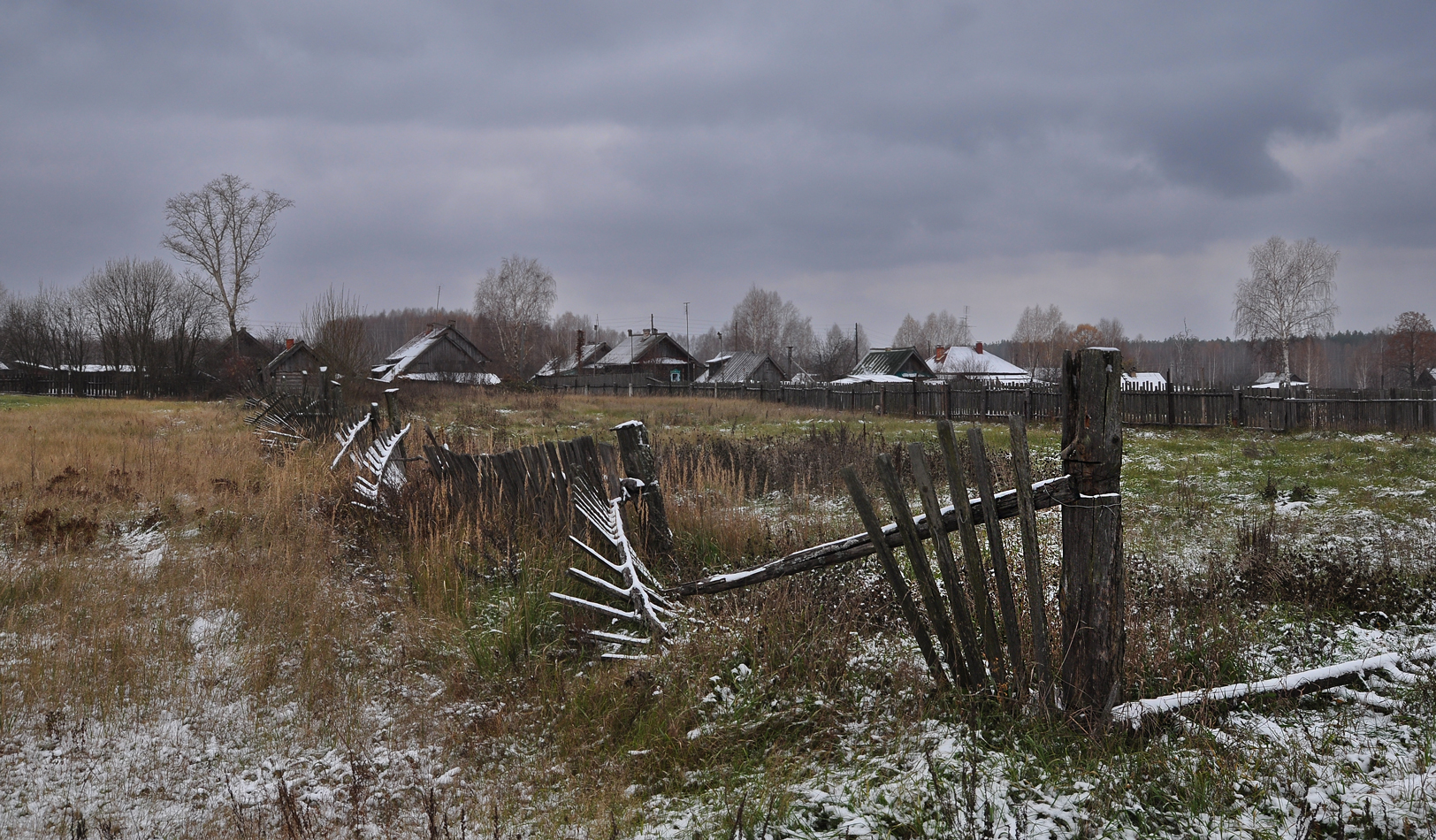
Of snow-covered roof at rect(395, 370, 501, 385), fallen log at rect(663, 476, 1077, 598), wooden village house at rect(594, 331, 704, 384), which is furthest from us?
wooden village house at rect(594, 331, 704, 384)

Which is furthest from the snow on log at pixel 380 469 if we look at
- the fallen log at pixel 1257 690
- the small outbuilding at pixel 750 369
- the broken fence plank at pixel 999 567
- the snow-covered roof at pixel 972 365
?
the snow-covered roof at pixel 972 365

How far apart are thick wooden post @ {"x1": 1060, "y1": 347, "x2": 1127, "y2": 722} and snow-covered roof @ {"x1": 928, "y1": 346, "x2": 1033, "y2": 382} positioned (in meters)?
54.0

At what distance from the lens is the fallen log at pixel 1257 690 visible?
274 centimetres

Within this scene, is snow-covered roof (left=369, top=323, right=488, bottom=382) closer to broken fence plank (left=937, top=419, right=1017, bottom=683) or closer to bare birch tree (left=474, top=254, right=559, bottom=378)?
bare birch tree (left=474, top=254, right=559, bottom=378)

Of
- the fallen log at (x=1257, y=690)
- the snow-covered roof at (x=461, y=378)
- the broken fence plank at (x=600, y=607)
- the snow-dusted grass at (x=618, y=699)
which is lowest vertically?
the snow-dusted grass at (x=618, y=699)

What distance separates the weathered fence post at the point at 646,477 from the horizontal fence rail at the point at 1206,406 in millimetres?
16446

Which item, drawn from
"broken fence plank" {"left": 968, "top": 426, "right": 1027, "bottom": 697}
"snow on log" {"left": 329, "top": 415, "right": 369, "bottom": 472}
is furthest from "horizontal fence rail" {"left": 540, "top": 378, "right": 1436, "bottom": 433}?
"broken fence plank" {"left": 968, "top": 426, "right": 1027, "bottom": 697}

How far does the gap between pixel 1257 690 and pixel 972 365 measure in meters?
56.6

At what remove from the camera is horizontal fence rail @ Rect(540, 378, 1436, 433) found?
17344 millimetres

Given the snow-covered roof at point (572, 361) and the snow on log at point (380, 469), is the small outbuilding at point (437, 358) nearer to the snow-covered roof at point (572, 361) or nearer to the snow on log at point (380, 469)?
the snow-covered roof at point (572, 361)

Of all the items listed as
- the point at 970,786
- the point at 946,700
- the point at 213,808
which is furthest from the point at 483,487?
the point at 970,786

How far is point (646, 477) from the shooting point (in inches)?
202

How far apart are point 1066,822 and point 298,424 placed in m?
10.8

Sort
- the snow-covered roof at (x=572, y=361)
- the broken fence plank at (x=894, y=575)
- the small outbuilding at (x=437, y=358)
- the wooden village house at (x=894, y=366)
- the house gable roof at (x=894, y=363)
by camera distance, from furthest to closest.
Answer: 1. the snow-covered roof at (x=572, y=361)
2. the house gable roof at (x=894, y=363)
3. the wooden village house at (x=894, y=366)
4. the small outbuilding at (x=437, y=358)
5. the broken fence plank at (x=894, y=575)
